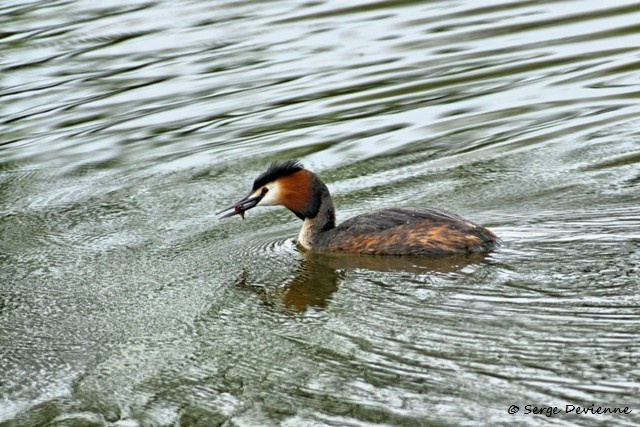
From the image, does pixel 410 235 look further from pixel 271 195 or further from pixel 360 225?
pixel 271 195

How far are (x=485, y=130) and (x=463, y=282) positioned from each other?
11.6 feet

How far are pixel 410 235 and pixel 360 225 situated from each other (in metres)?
Answer: 0.38

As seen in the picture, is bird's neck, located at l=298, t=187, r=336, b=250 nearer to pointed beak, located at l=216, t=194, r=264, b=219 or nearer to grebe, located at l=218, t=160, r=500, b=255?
grebe, located at l=218, t=160, r=500, b=255

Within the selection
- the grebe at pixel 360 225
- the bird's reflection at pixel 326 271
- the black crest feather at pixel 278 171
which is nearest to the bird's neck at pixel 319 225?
the grebe at pixel 360 225

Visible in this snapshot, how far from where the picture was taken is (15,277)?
767cm

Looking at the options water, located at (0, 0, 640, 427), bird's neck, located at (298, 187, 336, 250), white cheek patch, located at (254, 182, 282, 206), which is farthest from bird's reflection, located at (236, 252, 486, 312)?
white cheek patch, located at (254, 182, 282, 206)

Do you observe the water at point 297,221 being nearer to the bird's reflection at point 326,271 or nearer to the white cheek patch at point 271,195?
the bird's reflection at point 326,271

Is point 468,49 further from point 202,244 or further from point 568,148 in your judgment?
point 202,244

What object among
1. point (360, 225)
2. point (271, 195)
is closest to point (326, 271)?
point (360, 225)

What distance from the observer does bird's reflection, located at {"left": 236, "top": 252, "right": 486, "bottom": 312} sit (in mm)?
6934

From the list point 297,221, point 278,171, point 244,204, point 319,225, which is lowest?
point 297,221

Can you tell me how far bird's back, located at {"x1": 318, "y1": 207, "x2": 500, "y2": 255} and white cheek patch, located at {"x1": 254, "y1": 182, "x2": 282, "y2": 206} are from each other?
51 cm

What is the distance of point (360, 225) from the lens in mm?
7809

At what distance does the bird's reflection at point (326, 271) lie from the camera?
6934 mm
